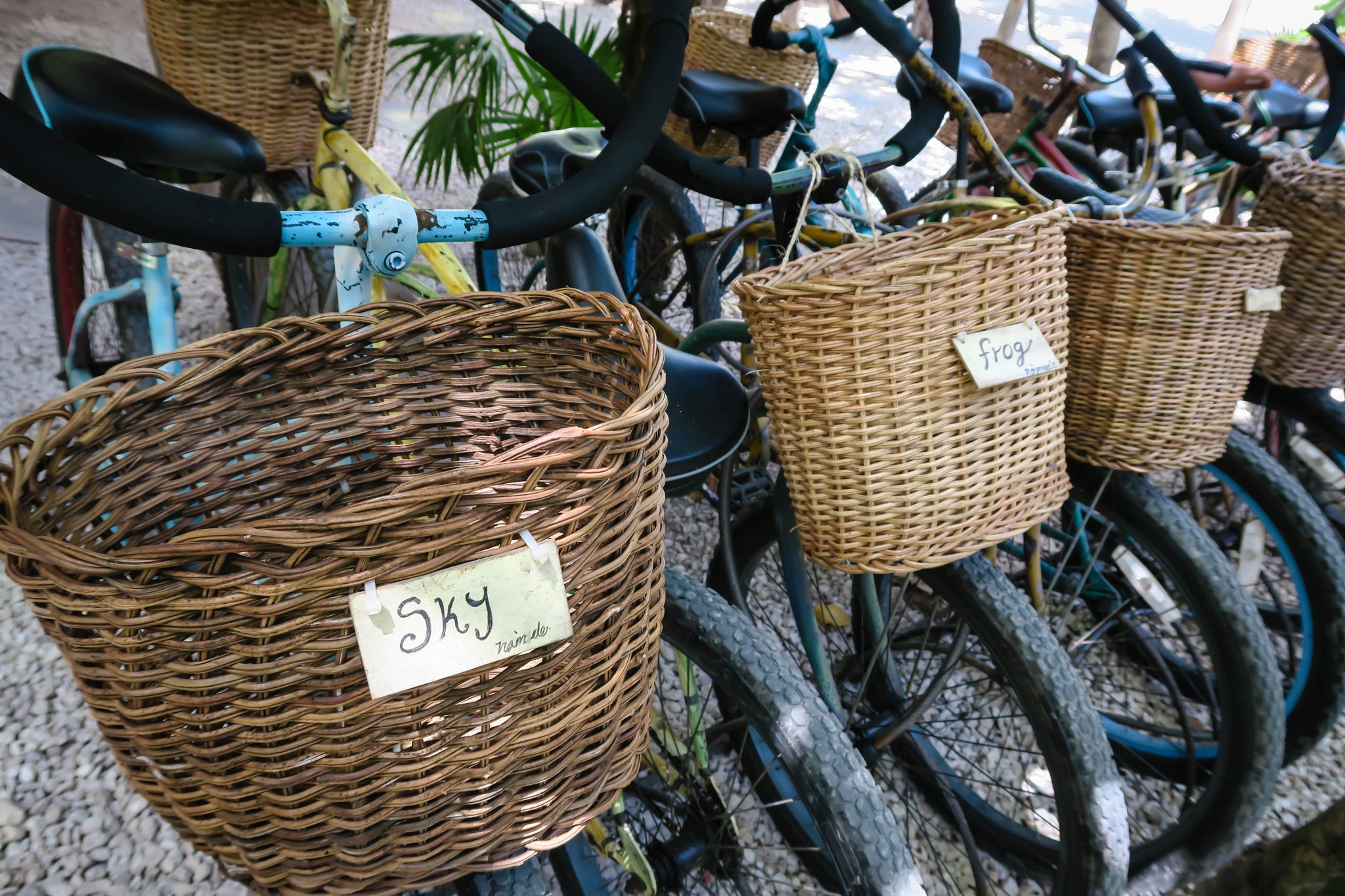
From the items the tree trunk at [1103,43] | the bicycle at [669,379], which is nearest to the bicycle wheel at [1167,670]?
the bicycle at [669,379]

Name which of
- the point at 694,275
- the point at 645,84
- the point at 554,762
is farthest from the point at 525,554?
the point at 694,275

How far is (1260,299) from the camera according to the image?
120 cm

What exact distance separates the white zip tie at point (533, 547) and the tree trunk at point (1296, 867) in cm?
65

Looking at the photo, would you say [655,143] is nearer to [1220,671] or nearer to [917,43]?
[917,43]

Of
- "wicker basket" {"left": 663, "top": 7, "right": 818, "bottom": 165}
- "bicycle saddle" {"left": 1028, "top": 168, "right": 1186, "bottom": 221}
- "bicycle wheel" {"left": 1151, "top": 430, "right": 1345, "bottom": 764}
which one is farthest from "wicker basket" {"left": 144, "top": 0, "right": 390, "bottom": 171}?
"bicycle wheel" {"left": 1151, "top": 430, "right": 1345, "bottom": 764}

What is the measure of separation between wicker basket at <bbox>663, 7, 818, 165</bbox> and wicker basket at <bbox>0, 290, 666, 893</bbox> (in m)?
1.50

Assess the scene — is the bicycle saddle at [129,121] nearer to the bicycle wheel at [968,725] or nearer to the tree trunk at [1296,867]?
the bicycle wheel at [968,725]

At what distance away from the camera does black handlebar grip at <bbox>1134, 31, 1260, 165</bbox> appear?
144 centimetres

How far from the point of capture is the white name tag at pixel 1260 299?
1202mm

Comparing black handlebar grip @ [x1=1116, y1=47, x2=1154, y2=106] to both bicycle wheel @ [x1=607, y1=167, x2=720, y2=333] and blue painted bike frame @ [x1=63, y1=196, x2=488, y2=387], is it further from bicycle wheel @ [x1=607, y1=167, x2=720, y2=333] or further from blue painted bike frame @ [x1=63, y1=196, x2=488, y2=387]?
blue painted bike frame @ [x1=63, y1=196, x2=488, y2=387]

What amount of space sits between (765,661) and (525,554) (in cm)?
51

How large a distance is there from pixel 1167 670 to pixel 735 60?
186 centimetres

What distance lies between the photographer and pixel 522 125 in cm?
277

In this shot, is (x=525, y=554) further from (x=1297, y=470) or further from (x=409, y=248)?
(x=1297, y=470)
